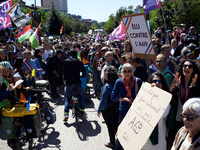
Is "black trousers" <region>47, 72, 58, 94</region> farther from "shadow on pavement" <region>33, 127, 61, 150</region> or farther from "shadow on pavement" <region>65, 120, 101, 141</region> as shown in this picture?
"shadow on pavement" <region>33, 127, 61, 150</region>

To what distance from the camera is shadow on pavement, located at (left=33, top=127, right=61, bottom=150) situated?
475cm

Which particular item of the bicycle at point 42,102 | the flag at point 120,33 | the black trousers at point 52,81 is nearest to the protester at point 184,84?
the bicycle at point 42,102

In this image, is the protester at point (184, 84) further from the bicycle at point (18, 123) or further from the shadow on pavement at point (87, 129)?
the bicycle at point (18, 123)

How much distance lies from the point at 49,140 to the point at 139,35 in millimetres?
3347

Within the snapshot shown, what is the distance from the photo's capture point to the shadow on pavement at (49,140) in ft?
15.6

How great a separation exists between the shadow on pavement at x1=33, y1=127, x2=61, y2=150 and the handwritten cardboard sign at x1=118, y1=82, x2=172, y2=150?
2.60 meters

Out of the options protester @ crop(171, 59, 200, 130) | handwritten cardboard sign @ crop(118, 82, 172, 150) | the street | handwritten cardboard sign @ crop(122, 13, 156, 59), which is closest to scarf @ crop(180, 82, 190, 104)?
protester @ crop(171, 59, 200, 130)

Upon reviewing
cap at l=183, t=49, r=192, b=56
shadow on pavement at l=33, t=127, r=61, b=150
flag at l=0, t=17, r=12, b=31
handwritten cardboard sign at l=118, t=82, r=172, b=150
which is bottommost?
shadow on pavement at l=33, t=127, r=61, b=150

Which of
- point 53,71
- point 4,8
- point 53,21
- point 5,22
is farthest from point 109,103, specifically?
point 53,21

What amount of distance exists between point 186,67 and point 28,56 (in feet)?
18.2

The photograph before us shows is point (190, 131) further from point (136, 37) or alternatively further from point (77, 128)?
point (77, 128)

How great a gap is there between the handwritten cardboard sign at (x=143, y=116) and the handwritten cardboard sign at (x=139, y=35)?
94 cm

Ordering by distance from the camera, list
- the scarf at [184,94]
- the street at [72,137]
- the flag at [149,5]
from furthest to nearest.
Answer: the flag at [149,5] → the street at [72,137] → the scarf at [184,94]

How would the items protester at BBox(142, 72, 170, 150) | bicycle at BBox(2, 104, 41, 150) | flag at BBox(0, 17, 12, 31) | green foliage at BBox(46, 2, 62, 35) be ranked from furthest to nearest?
green foliage at BBox(46, 2, 62, 35) < flag at BBox(0, 17, 12, 31) < bicycle at BBox(2, 104, 41, 150) < protester at BBox(142, 72, 170, 150)
